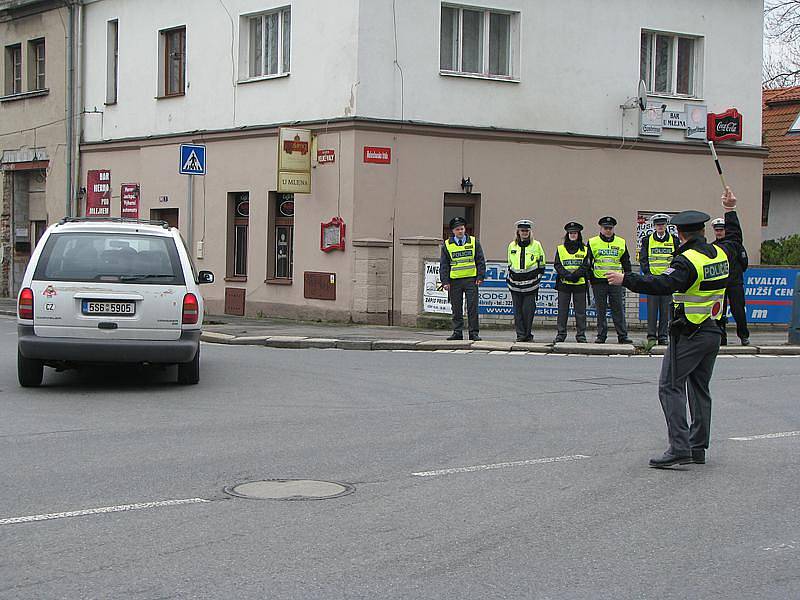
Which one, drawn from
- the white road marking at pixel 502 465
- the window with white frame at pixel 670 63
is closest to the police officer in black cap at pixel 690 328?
the white road marking at pixel 502 465

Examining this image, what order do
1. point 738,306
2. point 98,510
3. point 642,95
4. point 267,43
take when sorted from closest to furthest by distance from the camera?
point 98,510
point 738,306
point 642,95
point 267,43

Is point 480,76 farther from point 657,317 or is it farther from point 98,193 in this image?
point 98,193

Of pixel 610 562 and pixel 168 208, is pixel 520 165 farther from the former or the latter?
pixel 610 562

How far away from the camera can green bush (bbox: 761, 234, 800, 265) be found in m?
25.8

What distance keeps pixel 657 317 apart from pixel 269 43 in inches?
400

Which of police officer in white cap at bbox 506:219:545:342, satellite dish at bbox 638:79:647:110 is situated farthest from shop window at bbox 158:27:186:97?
police officer in white cap at bbox 506:219:545:342

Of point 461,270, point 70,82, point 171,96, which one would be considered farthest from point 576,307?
point 70,82

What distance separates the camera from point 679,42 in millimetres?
25297

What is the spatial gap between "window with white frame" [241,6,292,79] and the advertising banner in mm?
5654

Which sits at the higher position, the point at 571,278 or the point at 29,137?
the point at 29,137

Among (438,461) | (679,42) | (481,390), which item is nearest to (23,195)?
(679,42)

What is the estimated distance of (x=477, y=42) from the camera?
23375 mm

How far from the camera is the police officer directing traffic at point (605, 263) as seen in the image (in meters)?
18.0

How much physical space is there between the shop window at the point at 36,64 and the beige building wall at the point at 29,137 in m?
0.03
